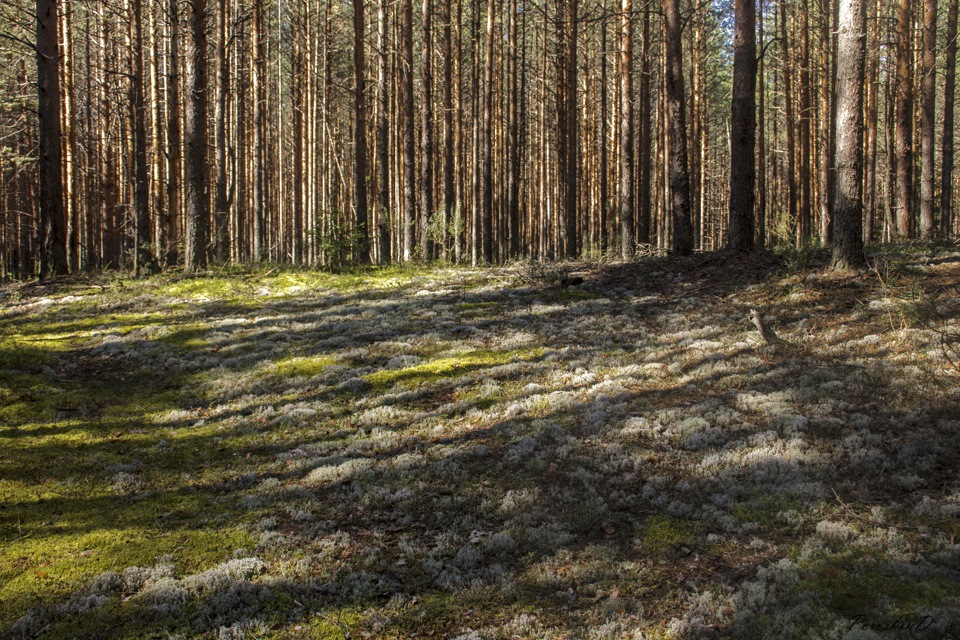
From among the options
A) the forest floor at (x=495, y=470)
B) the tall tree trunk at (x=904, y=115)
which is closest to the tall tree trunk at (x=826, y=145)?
the tall tree trunk at (x=904, y=115)

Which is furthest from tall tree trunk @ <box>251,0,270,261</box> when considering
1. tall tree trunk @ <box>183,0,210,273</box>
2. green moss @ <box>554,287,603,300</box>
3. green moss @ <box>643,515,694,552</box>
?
green moss @ <box>643,515,694,552</box>

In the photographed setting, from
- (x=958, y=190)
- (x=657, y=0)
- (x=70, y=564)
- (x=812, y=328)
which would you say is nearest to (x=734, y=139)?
(x=812, y=328)

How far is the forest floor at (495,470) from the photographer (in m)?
4.62

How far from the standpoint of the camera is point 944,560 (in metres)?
4.69

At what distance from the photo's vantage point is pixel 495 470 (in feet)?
23.3

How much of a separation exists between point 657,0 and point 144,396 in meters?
29.6

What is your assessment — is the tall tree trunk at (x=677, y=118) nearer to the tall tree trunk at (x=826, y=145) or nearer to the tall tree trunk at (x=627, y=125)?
the tall tree trunk at (x=627, y=125)

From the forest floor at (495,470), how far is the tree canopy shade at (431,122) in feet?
14.7

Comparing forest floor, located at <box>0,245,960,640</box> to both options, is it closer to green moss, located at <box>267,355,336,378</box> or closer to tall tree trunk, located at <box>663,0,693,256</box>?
green moss, located at <box>267,355,336,378</box>

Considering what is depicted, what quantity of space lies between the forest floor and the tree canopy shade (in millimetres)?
4487

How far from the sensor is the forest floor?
4621 mm

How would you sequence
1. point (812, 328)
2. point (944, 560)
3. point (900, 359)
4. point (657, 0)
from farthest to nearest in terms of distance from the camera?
1. point (657, 0)
2. point (812, 328)
3. point (900, 359)
4. point (944, 560)

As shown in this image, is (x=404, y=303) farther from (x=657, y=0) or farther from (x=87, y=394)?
(x=657, y=0)

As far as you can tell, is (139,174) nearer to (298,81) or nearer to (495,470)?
(495,470)
